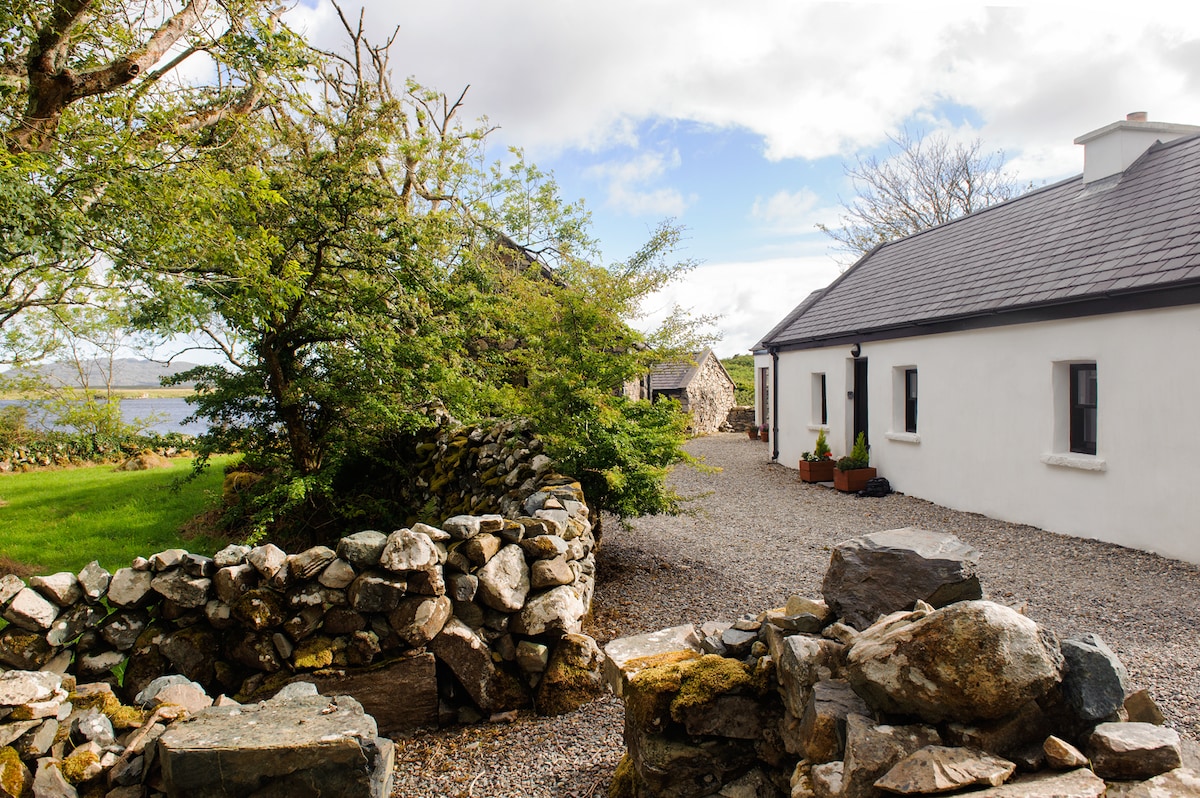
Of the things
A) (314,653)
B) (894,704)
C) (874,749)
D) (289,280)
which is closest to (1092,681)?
(894,704)

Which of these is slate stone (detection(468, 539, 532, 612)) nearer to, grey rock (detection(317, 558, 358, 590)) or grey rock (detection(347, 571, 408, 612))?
grey rock (detection(347, 571, 408, 612))

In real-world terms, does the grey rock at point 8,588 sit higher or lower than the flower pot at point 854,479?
higher

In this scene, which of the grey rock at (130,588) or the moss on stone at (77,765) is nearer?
the moss on stone at (77,765)

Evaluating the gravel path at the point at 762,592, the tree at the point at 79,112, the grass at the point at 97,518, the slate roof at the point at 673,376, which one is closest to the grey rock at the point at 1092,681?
the gravel path at the point at 762,592

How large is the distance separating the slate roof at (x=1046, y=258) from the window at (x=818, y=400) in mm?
1017

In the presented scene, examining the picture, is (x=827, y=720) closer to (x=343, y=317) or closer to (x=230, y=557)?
(x=230, y=557)

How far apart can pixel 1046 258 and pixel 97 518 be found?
16978 millimetres

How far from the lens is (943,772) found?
2084 mm

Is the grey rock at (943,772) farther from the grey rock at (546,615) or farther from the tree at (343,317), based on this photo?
the tree at (343,317)

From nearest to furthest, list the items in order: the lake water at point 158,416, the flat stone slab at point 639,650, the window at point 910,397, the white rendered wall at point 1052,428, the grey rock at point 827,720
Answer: the grey rock at point 827,720, the flat stone slab at point 639,650, the white rendered wall at point 1052,428, the window at point 910,397, the lake water at point 158,416

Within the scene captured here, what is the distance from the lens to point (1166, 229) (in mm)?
8930

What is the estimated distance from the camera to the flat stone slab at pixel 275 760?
2.84 metres

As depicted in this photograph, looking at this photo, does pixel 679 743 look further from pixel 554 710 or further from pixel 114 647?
pixel 114 647

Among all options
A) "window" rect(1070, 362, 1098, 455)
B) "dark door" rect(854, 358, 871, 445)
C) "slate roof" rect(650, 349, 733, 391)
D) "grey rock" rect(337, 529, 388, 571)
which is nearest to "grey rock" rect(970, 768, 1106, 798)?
"grey rock" rect(337, 529, 388, 571)
